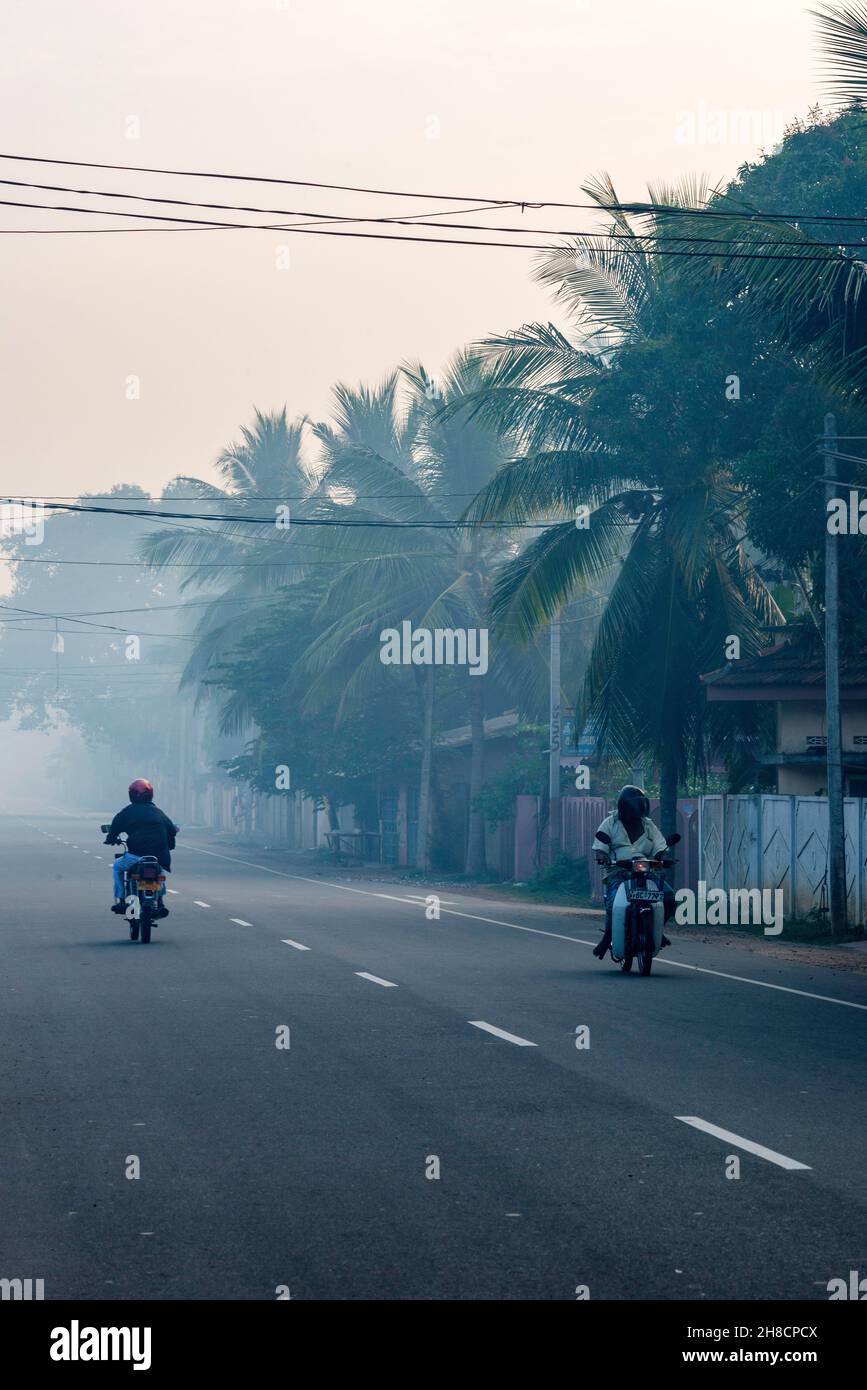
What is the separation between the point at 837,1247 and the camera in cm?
722

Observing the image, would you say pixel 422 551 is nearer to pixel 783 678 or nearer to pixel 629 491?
pixel 629 491

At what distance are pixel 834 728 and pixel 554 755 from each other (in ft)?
51.3

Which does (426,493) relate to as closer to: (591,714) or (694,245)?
(591,714)

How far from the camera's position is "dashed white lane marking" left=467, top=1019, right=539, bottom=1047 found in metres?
13.1

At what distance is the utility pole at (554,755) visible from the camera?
3947cm

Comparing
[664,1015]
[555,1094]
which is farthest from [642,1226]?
[664,1015]

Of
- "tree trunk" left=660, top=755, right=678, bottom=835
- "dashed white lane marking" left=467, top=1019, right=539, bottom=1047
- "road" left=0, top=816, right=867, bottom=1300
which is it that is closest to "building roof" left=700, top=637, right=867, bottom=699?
"tree trunk" left=660, top=755, right=678, bottom=835

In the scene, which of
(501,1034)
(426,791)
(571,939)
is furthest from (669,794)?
(501,1034)

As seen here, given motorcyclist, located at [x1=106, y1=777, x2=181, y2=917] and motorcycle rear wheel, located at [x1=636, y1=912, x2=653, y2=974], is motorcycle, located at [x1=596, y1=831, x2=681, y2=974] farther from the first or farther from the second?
motorcyclist, located at [x1=106, y1=777, x2=181, y2=917]

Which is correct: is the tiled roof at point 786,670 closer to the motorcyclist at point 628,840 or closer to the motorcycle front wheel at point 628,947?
the motorcyclist at point 628,840

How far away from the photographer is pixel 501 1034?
1357cm

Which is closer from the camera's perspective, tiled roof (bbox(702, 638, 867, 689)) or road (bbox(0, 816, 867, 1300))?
road (bbox(0, 816, 867, 1300))

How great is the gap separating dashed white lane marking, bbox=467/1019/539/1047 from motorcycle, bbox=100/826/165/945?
7771 millimetres

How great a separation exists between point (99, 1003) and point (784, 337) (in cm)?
1065
